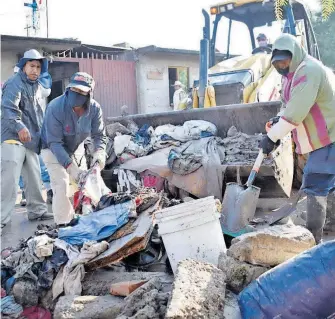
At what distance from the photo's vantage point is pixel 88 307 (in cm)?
279

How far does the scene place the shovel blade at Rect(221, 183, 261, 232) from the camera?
13.6ft

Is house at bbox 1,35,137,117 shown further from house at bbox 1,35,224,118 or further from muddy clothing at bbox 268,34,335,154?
muddy clothing at bbox 268,34,335,154

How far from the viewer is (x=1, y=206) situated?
4.88m

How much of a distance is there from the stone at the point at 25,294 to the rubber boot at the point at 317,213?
2.09 meters

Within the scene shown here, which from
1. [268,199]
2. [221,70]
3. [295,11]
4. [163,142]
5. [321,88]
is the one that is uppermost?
[295,11]

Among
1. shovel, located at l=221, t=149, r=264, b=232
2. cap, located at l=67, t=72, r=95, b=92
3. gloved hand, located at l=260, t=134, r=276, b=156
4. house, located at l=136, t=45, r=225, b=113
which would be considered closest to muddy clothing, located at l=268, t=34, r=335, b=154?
gloved hand, located at l=260, t=134, r=276, b=156

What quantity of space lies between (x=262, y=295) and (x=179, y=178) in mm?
2979

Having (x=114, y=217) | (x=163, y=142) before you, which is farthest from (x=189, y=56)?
(x=114, y=217)

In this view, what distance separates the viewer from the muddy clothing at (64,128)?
14.0 feet

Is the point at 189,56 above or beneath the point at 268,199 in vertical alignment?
above

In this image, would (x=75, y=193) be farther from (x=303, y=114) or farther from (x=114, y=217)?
(x=303, y=114)

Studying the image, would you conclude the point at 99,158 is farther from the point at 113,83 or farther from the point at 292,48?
the point at 113,83

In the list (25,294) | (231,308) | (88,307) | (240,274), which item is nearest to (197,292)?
(231,308)

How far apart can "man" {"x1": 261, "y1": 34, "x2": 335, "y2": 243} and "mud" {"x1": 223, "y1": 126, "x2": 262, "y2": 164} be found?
1.55 meters
